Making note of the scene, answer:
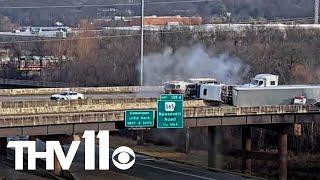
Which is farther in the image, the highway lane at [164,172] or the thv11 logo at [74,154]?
the highway lane at [164,172]

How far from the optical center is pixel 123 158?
172 feet

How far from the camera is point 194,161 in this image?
51375 mm

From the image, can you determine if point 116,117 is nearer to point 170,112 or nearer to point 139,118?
point 139,118

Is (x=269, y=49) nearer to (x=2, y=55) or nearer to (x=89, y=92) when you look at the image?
(x=89, y=92)

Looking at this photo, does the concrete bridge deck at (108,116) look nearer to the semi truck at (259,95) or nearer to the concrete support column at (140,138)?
the semi truck at (259,95)

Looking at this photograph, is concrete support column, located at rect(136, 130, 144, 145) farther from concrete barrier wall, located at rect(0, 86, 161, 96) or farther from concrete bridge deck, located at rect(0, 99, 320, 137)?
concrete bridge deck, located at rect(0, 99, 320, 137)

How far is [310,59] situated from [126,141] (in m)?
24.6

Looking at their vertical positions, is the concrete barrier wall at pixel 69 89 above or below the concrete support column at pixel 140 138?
above

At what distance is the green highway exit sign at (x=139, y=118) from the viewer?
36125 millimetres

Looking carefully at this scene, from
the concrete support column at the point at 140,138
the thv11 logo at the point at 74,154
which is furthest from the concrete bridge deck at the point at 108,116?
the concrete support column at the point at 140,138

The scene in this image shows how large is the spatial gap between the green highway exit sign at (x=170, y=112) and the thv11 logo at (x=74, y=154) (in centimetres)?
406

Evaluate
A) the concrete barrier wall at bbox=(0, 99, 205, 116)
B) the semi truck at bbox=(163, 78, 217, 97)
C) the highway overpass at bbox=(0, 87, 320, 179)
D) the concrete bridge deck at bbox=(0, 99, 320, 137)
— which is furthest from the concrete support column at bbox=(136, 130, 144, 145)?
the concrete barrier wall at bbox=(0, 99, 205, 116)

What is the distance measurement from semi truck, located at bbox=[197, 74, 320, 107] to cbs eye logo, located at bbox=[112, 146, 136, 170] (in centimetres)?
730

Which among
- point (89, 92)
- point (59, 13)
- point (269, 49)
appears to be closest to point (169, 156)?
point (89, 92)
